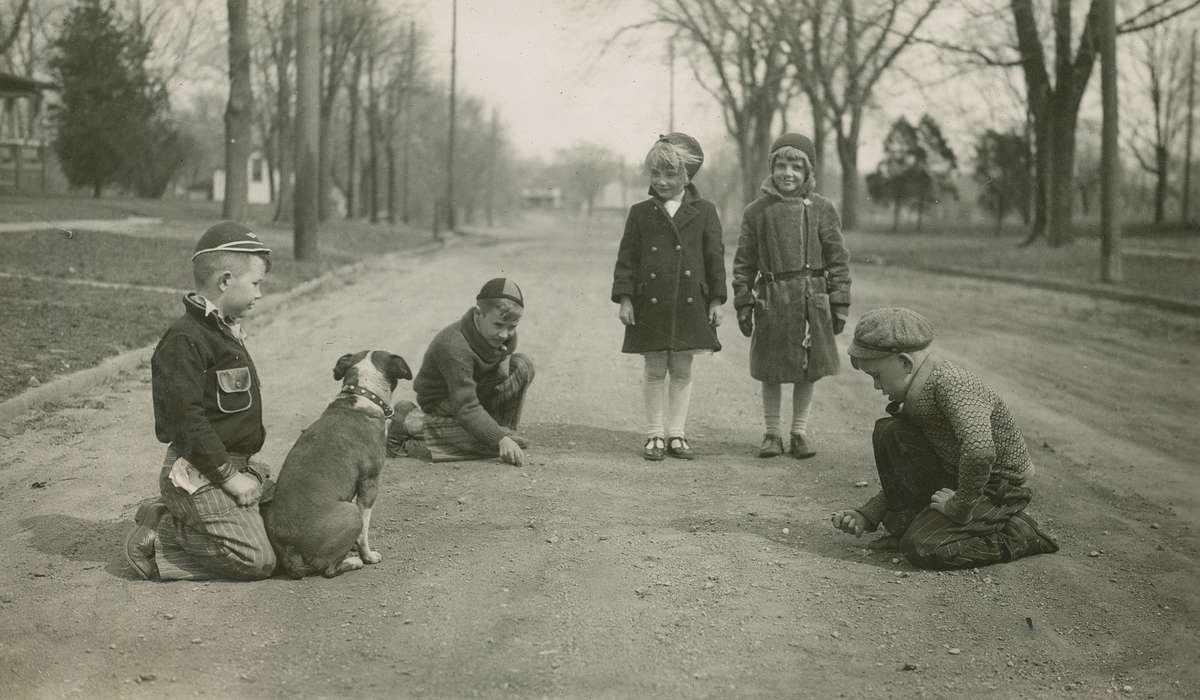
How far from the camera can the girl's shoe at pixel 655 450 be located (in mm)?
6695

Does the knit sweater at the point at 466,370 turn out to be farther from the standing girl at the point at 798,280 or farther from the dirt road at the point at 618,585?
the standing girl at the point at 798,280

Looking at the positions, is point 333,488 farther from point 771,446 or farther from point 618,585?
point 771,446

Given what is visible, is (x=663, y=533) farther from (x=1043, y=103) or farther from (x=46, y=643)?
(x=1043, y=103)

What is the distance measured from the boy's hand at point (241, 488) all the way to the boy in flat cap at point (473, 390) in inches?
76.2

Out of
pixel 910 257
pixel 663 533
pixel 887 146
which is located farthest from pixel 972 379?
pixel 887 146

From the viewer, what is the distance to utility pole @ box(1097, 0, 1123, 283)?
58.9 feet

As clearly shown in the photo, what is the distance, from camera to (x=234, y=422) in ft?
14.7

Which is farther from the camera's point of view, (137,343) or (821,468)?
(137,343)

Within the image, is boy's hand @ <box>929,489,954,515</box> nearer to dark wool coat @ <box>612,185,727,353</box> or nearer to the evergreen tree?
dark wool coat @ <box>612,185,727,353</box>

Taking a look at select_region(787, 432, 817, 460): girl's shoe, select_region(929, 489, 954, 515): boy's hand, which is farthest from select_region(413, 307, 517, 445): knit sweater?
select_region(929, 489, 954, 515): boy's hand

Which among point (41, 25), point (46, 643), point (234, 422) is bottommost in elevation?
point (46, 643)

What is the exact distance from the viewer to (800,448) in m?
6.82

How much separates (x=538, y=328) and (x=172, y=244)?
9211 mm

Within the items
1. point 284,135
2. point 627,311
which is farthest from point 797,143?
point 284,135
